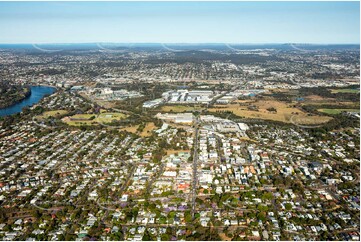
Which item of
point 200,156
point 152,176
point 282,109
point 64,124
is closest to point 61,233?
point 152,176

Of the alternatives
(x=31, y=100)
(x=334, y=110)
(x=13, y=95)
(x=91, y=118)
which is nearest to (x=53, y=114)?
(x=91, y=118)

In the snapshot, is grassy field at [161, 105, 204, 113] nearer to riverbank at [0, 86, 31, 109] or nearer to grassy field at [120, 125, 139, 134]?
grassy field at [120, 125, 139, 134]

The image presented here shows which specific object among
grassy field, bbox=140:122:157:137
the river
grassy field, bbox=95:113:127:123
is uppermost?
grassy field, bbox=95:113:127:123

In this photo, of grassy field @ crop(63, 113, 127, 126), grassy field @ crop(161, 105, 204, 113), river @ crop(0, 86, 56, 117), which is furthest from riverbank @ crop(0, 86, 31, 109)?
grassy field @ crop(161, 105, 204, 113)

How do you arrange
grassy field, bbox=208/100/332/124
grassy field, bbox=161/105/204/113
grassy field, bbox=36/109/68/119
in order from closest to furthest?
grassy field, bbox=208/100/332/124, grassy field, bbox=36/109/68/119, grassy field, bbox=161/105/204/113

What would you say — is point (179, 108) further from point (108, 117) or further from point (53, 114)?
point (53, 114)

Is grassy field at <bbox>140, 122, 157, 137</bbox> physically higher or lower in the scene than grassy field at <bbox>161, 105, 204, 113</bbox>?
lower

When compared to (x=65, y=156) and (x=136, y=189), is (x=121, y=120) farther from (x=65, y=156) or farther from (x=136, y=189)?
(x=136, y=189)
